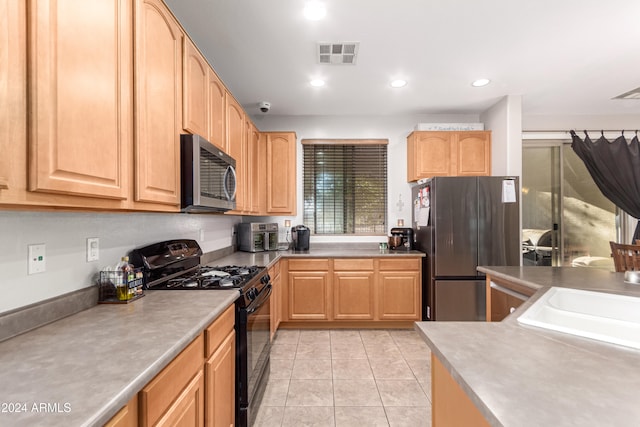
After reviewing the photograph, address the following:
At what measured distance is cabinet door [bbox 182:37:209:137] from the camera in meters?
1.69

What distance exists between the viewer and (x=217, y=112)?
86.3 inches

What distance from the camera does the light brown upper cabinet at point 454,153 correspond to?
3.71 meters

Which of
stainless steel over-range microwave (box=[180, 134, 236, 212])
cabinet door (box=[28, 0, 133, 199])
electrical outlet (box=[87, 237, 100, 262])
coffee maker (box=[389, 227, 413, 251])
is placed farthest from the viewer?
coffee maker (box=[389, 227, 413, 251])

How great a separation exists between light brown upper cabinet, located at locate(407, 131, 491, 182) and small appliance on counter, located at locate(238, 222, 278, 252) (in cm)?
194

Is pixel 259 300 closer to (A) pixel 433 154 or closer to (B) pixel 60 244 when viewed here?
(B) pixel 60 244

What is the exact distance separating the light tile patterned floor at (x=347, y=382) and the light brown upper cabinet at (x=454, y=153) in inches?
77.4

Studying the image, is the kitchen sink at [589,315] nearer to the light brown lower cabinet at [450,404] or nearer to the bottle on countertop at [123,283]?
the light brown lower cabinet at [450,404]

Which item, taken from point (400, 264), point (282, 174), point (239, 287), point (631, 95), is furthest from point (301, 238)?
point (631, 95)

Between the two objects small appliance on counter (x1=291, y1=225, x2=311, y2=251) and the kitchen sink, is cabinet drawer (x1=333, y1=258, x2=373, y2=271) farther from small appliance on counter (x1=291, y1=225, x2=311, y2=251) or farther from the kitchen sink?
the kitchen sink

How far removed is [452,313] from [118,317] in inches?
121

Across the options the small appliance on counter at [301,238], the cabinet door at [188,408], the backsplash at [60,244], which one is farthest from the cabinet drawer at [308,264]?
the cabinet door at [188,408]

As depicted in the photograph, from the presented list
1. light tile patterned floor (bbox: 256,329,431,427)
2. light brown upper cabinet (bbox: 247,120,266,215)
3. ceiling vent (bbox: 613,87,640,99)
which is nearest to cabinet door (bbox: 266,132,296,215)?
light brown upper cabinet (bbox: 247,120,266,215)

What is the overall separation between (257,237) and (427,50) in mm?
2508

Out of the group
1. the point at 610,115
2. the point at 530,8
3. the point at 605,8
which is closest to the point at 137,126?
the point at 530,8
